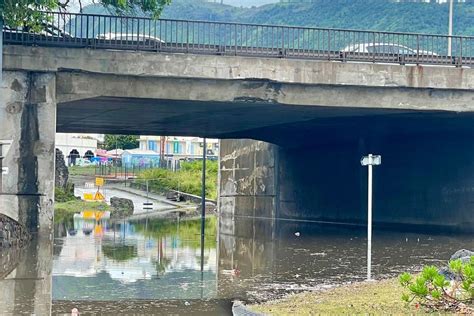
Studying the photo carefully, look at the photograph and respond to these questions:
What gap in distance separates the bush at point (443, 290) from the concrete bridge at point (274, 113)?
1519cm

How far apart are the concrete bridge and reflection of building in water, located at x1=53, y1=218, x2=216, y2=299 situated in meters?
2.47

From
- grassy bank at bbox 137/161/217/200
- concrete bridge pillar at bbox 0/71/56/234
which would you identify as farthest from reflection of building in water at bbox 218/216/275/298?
grassy bank at bbox 137/161/217/200

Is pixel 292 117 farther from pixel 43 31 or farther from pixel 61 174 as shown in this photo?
pixel 61 174

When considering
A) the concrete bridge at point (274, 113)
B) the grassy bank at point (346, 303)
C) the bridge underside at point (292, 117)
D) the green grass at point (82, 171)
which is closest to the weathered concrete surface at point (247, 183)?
the bridge underside at point (292, 117)

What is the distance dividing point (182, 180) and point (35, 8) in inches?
2220

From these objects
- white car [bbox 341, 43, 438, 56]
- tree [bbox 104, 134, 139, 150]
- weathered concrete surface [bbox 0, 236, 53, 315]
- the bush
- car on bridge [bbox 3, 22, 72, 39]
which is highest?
white car [bbox 341, 43, 438, 56]

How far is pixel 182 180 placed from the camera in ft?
261

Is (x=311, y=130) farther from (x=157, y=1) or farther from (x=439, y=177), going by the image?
(x=157, y=1)

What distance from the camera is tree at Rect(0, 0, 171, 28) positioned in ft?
74.1

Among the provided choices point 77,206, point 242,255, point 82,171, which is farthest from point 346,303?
point 82,171

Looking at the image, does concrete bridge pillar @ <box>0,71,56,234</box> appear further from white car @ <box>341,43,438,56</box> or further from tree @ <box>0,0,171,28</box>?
white car @ <box>341,43,438,56</box>

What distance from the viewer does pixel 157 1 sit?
2536 centimetres

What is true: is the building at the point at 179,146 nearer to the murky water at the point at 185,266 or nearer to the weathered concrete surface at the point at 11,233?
the murky water at the point at 185,266

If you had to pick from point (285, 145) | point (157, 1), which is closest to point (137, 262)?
point (157, 1)
